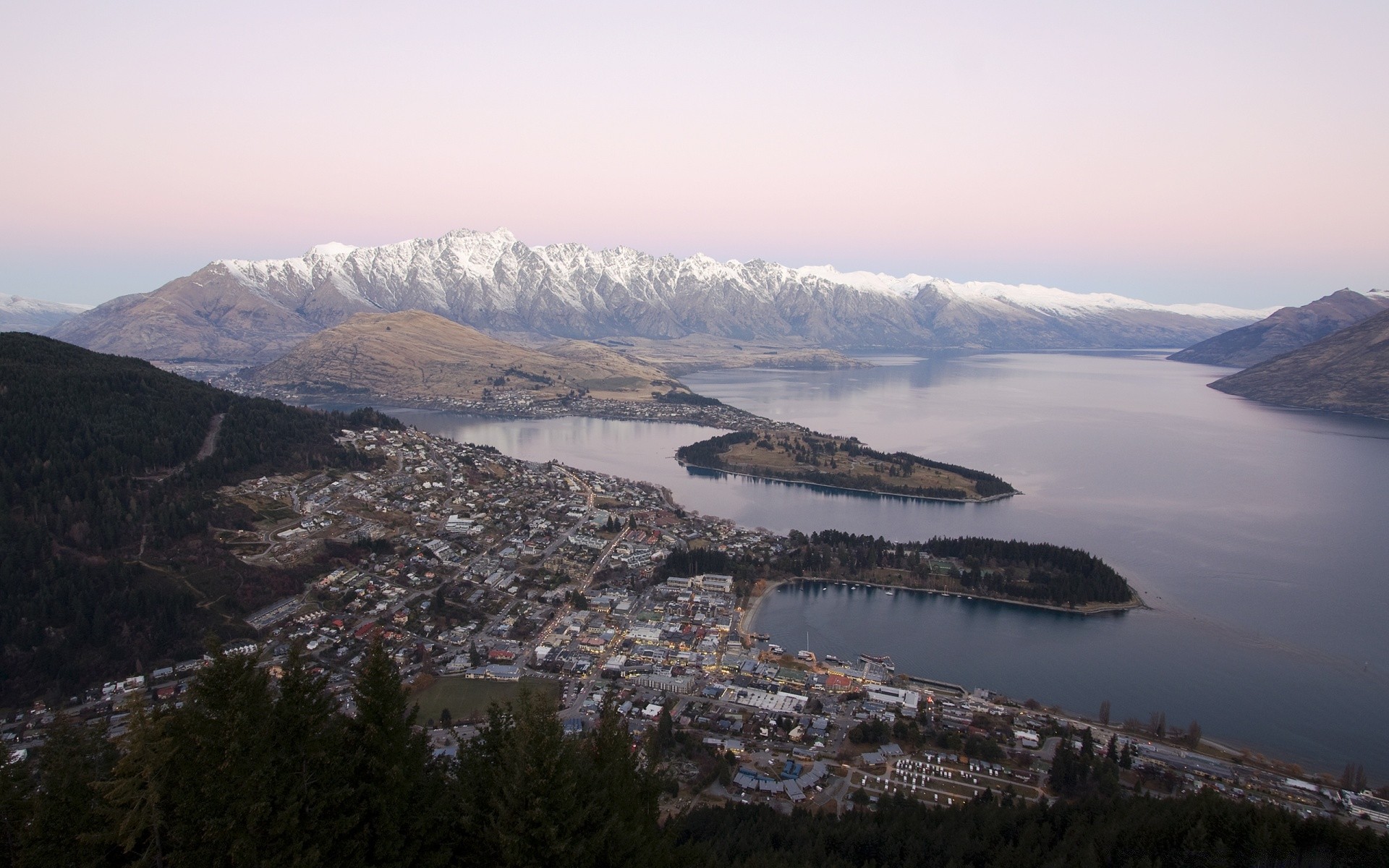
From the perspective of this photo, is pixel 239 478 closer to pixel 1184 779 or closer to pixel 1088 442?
pixel 1184 779

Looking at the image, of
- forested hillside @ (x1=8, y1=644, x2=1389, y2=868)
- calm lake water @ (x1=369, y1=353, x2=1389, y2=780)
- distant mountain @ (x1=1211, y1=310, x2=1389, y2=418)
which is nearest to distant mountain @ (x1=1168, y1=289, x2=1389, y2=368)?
distant mountain @ (x1=1211, y1=310, x2=1389, y2=418)

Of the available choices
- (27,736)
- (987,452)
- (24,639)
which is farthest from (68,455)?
(987,452)

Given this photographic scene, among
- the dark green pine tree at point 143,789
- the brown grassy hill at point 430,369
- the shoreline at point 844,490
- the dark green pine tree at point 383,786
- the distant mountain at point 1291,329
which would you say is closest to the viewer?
the dark green pine tree at point 143,789

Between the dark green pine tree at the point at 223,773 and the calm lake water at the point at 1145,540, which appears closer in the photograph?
the dark green pine tree at the point at 223,773

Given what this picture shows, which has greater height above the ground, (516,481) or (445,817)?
(445,817)

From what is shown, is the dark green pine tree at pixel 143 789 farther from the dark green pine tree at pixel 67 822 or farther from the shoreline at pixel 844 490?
the shoreline at pixel 844 490

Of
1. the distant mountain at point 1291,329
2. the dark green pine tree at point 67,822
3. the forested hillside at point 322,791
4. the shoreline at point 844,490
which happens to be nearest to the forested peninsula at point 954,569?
the shoreline at point 844,490

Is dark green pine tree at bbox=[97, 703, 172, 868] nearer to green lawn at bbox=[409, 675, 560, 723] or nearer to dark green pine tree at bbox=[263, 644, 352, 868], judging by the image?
dark green pine tree at bbox=[263, 644, 352, 868]
